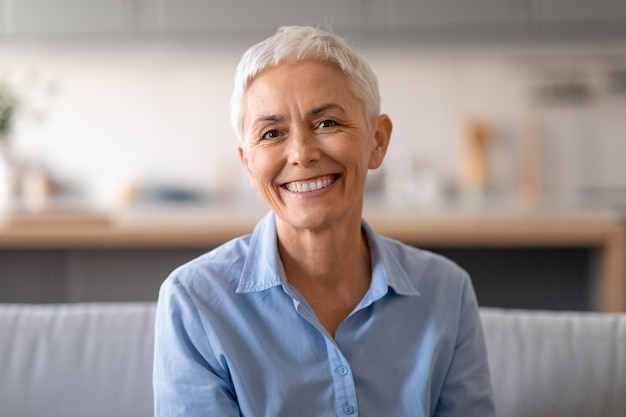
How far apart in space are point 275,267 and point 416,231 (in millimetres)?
1727

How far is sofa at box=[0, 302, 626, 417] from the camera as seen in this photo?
1517mm

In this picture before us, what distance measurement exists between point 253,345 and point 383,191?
2835mm

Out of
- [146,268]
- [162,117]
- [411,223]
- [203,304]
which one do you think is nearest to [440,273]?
[203,304]

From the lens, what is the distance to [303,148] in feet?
4.23

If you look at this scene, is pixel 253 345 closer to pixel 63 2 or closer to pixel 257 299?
pixel 257 299

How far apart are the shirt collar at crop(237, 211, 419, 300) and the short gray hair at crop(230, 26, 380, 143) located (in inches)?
9.2

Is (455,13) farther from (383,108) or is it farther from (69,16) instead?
(69,16)

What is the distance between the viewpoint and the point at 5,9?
3861 mm

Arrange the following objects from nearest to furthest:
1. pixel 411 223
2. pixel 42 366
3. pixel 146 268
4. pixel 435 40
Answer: pixel 42 366 < pixel 411 223 < pixel 146 268 < pixel 435 40

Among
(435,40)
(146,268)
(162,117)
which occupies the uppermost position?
(435,40)

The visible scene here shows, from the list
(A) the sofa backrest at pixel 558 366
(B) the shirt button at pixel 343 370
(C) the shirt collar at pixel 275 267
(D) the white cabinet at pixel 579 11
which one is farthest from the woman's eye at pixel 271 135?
(D) the white cabinet at pixel 579 11

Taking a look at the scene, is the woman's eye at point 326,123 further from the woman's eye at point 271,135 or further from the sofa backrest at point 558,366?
the sofa backrest at point 558,366

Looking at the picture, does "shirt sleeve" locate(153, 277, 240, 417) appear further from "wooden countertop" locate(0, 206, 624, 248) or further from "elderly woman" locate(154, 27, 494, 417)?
"wooden countertop" locate(0, 206, 624, 248)

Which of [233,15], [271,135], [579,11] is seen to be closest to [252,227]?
[233,15]
